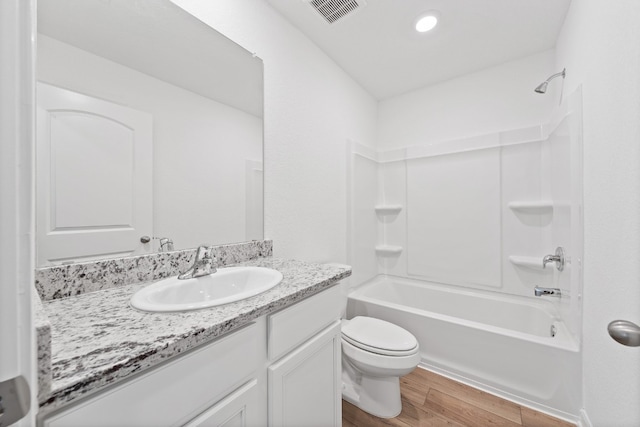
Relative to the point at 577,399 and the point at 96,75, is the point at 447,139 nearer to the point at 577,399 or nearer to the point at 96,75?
the point at 577,399

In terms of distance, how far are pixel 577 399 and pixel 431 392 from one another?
0.75 metres

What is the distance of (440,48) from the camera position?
1.96 m

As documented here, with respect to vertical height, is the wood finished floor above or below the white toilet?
below

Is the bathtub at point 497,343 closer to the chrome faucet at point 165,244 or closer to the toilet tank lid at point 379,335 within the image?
the toilet tank lid at point 379,335

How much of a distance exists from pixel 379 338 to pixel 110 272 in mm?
→ 1438

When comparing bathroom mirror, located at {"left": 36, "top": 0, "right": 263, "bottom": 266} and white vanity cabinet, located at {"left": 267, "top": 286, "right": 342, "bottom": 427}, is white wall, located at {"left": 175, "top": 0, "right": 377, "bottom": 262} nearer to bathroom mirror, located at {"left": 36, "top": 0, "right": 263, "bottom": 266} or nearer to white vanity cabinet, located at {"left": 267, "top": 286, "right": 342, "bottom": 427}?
bathroom mirror, located at {"left": 36, "top": 0, "right": 263, "bottom": 266}

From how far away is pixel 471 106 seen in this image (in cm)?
229

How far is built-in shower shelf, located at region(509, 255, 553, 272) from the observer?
77.4 inches

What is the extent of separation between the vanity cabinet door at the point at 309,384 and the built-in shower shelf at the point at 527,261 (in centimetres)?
179

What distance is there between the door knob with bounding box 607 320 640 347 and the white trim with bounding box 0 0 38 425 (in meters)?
Answer: 1.00

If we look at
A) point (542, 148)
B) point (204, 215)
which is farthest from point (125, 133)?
point (542, 148)

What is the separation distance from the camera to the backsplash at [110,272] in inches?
30.9

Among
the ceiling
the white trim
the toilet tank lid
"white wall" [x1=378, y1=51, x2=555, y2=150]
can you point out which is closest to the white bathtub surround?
"white wall" [x1=378, y1=51, x2=555, y2=150]

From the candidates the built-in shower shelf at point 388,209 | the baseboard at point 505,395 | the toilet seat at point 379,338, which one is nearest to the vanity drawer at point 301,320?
the toilet seat at point 379,338
